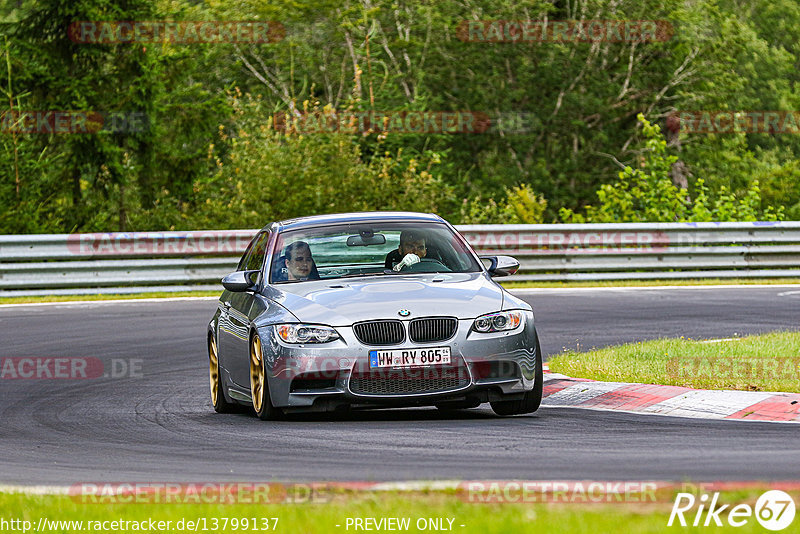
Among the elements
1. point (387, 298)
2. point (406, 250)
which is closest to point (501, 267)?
point (406, 250)

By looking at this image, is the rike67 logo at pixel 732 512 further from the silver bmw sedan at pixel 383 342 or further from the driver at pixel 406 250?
the driver at pixel 406 250

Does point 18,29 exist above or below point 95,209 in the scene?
above

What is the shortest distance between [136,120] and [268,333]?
20139mm

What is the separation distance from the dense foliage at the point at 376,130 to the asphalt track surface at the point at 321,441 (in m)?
11.1

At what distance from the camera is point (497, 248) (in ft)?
72.8

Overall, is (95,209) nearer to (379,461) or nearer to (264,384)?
(264,384)

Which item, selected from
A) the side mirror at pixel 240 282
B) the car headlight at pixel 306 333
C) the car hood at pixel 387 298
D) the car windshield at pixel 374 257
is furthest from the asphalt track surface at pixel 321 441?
the car windshield at pixel 374 257

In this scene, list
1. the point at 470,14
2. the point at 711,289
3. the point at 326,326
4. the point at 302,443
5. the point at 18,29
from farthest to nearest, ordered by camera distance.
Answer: the point at 470,14 → the point at 18,29 → the point at 711,289 → the point at 326,326 → the point at 302,443

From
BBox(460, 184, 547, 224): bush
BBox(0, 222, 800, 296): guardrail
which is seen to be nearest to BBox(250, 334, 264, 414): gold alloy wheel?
BBox(0, 222, 800, 296): guardrail

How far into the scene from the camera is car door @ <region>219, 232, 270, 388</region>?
33.4ft

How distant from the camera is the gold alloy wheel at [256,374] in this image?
969cm

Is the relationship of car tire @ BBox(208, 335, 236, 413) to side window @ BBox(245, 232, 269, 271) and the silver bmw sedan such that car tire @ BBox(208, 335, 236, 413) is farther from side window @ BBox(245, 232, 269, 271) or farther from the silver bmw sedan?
side window @ BBox(245, 232, 269, 271)

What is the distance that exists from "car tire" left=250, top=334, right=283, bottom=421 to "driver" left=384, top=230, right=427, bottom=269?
132 cm

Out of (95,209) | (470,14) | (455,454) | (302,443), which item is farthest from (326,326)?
(470,14)
